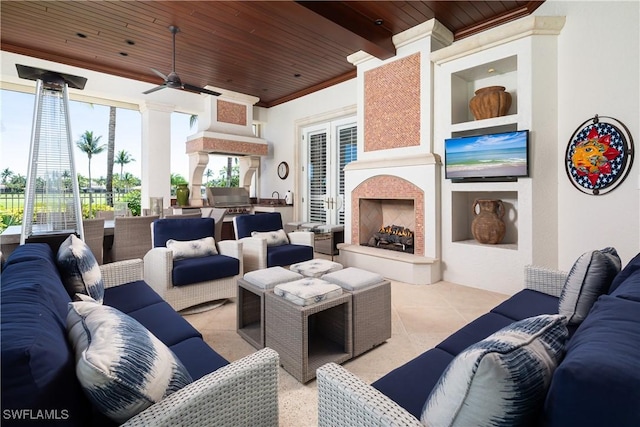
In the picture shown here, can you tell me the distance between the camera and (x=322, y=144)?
643 centimetres

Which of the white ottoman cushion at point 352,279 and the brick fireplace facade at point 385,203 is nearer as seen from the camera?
the white ottoman cushion at point 352,279

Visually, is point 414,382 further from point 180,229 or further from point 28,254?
point 180,229

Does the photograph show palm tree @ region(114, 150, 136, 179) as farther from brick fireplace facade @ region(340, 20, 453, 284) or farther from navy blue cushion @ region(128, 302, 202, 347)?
navy blue cushion @ region(128, 302, 202, 347)

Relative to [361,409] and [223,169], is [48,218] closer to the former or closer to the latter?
[361,409]

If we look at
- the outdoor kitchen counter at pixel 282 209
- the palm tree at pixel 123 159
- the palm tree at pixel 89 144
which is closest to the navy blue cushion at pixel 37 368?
the outdoor kitchen counter at pixel 282 209

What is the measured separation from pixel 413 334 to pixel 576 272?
1.24 metres

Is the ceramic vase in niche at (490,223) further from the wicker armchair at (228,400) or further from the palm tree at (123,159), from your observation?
the palm tree at (123,159)

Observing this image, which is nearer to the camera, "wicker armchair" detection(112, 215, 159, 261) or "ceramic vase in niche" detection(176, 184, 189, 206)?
"wicker armchair" detection(112, 215, 159, 261)

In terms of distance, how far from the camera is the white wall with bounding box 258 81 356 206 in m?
5.85

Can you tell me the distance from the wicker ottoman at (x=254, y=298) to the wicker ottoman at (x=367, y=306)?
34 centimetres

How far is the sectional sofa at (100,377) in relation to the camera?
26.5 inches

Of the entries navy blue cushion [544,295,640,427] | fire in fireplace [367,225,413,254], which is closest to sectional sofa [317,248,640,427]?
navy blue cushion [544,295,640,427]

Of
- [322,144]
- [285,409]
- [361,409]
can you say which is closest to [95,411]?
[361,409]

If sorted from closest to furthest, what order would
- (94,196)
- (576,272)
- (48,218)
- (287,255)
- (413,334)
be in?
1. (576,272)
2. (413,334)
3. (48,218)
4. (287,255)
5. (94,196)
